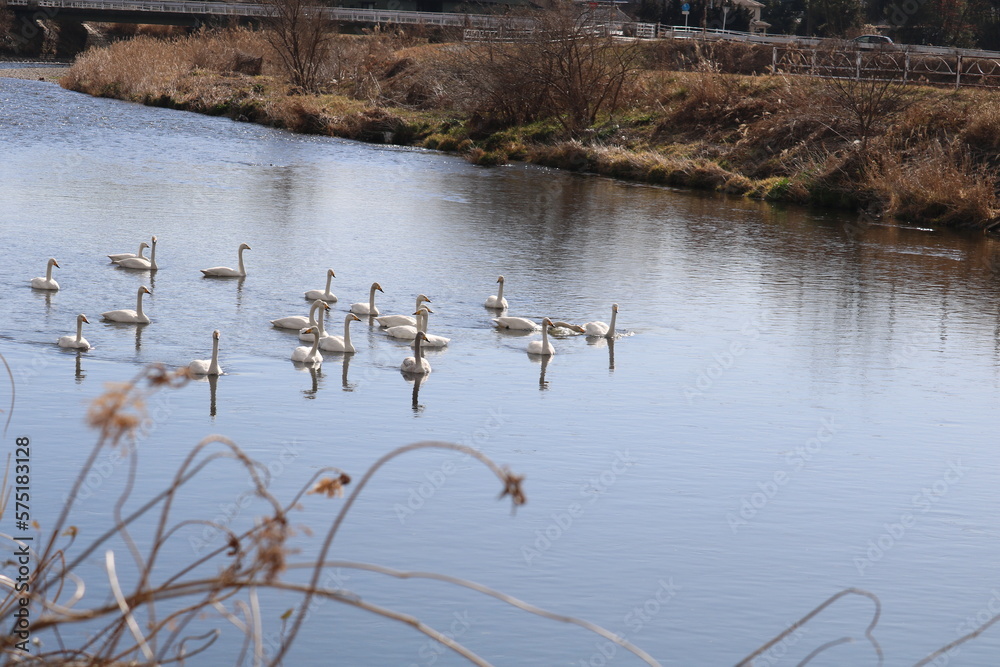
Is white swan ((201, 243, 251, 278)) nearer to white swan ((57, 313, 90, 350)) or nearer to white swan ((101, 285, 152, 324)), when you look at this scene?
white swan ((101, 285, 152, 324))

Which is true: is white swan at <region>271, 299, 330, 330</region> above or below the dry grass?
below

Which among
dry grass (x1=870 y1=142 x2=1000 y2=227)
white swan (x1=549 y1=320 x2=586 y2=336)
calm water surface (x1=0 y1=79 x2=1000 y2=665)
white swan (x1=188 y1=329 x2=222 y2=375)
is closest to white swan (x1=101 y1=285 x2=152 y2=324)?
calm water surface (x1=0 y1=79 x2=1000 y2=665)

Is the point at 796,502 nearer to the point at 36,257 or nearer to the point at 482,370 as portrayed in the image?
the point at 482,370

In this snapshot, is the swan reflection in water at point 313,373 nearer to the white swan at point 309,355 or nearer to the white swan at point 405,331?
the white swan at point 309,355

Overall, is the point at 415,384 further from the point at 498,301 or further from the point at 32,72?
the point at 32,72

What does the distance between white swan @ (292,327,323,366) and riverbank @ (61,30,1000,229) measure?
19.5 meters

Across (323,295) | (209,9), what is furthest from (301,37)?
(323,295)

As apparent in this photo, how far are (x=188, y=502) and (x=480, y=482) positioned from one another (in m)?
2.65

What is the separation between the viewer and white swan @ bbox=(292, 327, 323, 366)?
1339 centimetres

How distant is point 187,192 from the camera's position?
26375mm

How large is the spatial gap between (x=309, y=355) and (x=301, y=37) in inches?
1577

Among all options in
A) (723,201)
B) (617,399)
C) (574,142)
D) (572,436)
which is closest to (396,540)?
(572,436)

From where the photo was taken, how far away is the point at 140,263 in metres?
17.5

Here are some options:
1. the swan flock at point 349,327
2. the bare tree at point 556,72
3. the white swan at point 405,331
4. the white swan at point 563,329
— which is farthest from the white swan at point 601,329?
the bare tree at point 556,72
